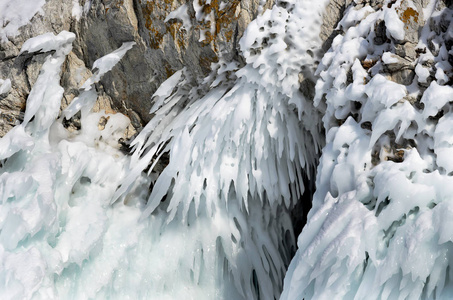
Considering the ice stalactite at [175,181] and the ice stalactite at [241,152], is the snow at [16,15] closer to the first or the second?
the ice stalactite at [175,181]

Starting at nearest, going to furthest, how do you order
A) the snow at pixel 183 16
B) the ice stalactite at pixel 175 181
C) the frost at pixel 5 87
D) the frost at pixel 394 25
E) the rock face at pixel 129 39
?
1. the frost at pixel 394 25
2. the ice stalactite at pixel 175 181
3. the rock face at pixel 129 39
4. the snow at pixel 183 16
5. the frost at pixel 5 87

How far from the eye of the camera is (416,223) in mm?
3338

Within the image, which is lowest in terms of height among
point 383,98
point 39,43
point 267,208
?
point 267,208

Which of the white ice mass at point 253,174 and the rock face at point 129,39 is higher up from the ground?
the rock face at point 129,39

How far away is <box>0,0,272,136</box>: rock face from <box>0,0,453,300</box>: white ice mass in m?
0.09

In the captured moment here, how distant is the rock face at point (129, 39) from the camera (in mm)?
4742

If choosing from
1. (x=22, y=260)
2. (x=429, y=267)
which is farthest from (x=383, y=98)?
(x=22, y=260)

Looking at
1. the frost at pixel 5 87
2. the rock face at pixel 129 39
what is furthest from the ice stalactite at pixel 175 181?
the frost at pixel 5 87

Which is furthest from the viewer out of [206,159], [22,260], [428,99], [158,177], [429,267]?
[158,177]

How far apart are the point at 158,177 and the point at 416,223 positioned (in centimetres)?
255

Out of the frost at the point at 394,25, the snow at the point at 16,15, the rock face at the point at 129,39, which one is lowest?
the frost at the point at 394,25

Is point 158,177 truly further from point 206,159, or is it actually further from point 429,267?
point 429,267

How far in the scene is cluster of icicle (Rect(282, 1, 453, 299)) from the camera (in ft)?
10.8

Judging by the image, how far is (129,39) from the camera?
5.18 meters
